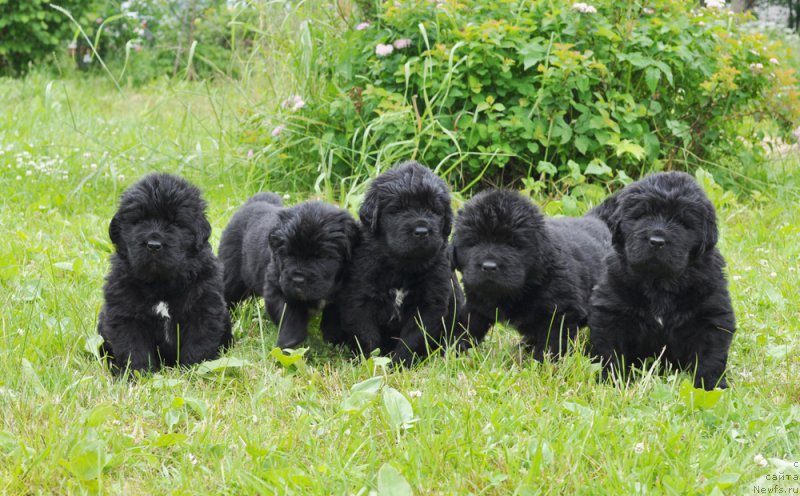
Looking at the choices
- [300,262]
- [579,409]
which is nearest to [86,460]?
[300,262]

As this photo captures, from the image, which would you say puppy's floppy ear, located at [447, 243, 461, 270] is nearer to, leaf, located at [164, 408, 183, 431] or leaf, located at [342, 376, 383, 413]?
leaf, located at [342, 376, 383, 413]

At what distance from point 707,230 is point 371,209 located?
5.71 feet

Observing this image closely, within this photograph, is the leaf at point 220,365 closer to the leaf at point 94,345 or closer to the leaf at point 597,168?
the leaf at point 94,345

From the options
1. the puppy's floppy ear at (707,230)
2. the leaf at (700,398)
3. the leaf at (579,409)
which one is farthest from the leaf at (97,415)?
the puppy's floppy ear at (707,230)

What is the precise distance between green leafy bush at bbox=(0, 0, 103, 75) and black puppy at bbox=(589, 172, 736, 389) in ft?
38.2

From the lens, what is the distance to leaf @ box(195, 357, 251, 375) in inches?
174

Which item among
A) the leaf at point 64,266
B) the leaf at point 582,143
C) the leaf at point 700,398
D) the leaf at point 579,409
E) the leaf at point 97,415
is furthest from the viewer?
the leaf at point 582,143

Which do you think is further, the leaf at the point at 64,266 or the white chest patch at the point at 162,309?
the leaf at the point at 64,266

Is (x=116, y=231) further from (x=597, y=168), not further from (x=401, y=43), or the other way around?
(x=597, y=168)

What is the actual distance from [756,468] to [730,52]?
574cm

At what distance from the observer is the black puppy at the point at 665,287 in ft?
13.6

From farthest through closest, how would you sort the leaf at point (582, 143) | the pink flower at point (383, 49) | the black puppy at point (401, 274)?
1. the pink flower at point (383, 49)
2. the leaf at point (582, 143)
3. the black puppy at point (401, 274)

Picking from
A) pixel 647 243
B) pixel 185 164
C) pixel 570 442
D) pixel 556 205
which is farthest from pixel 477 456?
pixel 185 164

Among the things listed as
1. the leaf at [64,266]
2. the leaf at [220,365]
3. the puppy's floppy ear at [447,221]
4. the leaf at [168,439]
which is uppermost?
the puppy's floppy ear at [447,221]
